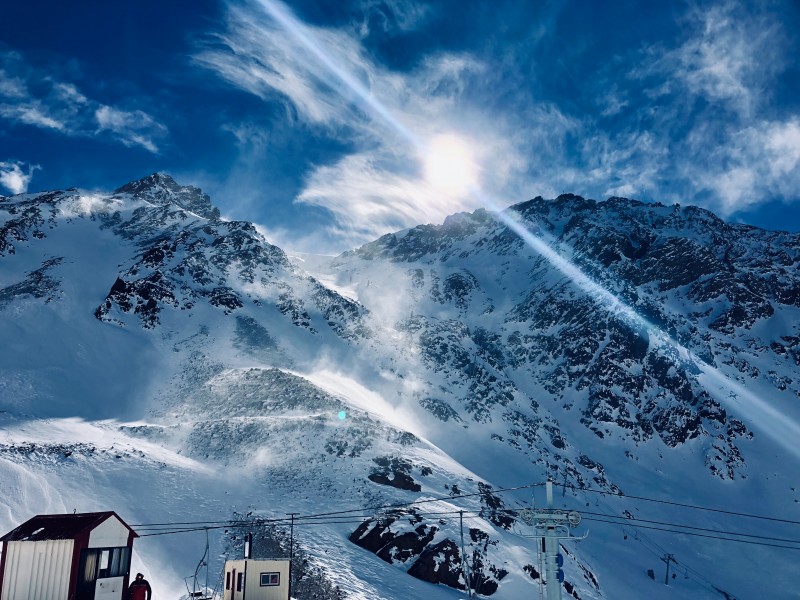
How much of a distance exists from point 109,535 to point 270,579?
822 cm

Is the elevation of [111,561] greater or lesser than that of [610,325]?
lesser

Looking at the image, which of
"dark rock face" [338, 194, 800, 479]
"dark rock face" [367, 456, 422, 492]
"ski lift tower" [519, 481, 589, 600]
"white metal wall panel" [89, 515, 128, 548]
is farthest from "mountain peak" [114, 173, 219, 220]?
"ski lift tower" [519, 481, 589, 600]

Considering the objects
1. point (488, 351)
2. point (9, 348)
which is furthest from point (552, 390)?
point (9, 348)

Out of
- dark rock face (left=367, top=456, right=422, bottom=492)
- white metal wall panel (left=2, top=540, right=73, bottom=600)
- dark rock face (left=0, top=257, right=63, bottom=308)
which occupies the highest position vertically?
dark rock face (left=0, top=257, right=63, bottom=308)

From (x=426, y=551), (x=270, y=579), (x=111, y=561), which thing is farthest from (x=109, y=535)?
(x=426, y=551)

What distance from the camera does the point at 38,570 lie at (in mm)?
24375

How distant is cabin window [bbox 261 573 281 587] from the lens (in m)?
29.3

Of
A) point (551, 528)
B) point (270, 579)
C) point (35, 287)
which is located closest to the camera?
point (551, 528)

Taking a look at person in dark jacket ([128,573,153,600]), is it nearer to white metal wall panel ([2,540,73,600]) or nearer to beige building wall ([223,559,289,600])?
white metal wall panel ([2,540,73,600])

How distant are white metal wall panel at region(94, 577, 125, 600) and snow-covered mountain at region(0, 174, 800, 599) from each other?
10753 mm

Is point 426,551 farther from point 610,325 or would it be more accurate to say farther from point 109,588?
point 610,325

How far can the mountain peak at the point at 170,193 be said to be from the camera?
152 metres

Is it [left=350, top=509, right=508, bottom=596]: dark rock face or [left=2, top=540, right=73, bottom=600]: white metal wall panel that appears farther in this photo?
[left=350, top=509, right=508, bottom=596]: dark rock face

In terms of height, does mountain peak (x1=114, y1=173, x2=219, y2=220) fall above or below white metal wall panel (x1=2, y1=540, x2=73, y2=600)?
above
